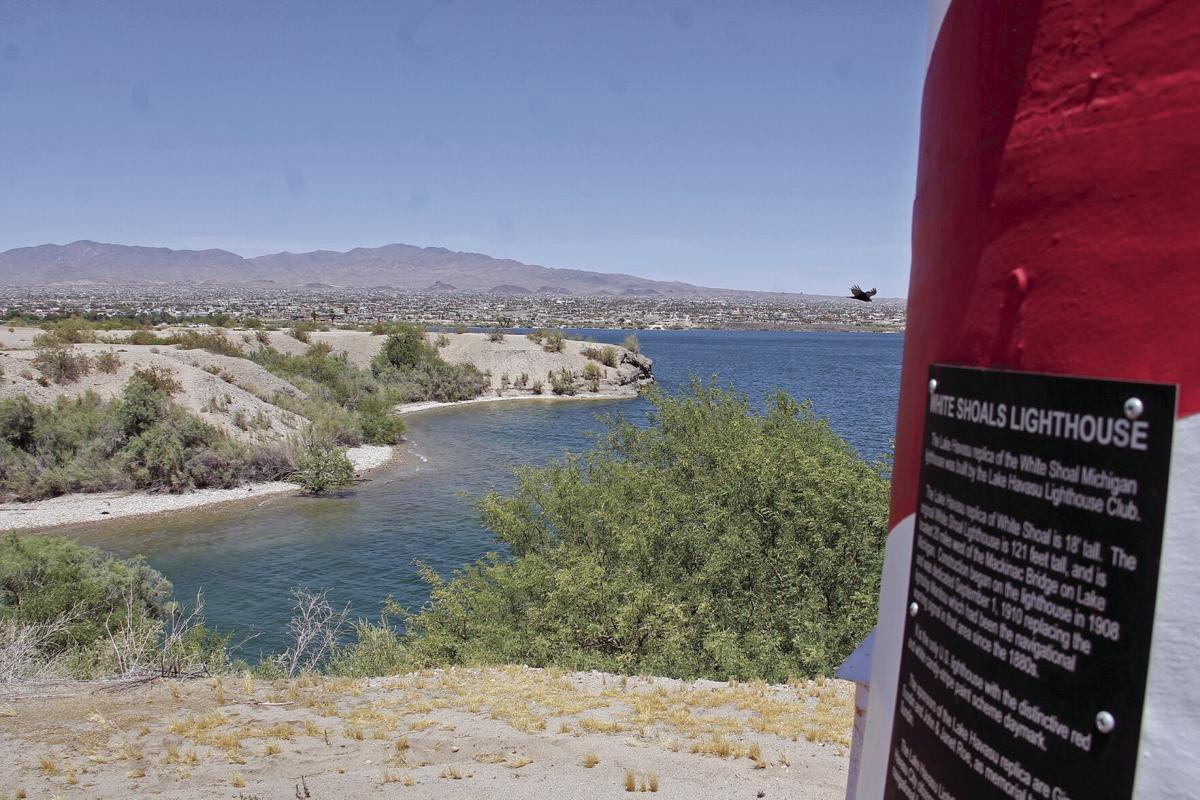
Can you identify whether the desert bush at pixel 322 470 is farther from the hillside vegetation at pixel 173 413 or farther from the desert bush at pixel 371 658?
the desert bush at pixel 371 658

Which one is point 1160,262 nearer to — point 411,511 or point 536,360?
point 411,511

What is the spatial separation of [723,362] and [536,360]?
3579cm

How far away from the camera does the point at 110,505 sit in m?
31.7

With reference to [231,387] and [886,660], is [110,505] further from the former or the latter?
[886,660]

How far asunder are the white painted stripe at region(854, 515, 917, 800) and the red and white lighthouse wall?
0.16m

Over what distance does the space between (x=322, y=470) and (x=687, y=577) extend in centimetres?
2267

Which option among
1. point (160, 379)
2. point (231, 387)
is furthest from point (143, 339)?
point (160, 379)

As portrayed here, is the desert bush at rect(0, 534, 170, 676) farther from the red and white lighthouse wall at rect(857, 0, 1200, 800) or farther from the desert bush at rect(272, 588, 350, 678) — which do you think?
the red and white lighthouse wall at rect(857, 0, 1200, 800)

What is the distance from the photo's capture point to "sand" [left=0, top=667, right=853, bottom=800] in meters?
7.44

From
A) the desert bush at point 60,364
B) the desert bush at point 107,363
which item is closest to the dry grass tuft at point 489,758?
the desert bush at point 60,364

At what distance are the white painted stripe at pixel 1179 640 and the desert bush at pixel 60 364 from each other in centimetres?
4797

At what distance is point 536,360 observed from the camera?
7419 centimetres

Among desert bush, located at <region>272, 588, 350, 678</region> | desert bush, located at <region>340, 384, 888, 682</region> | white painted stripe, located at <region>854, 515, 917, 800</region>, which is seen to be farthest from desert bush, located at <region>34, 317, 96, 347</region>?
white painted stripe, located at <region>854, 515, 917, 800</region>

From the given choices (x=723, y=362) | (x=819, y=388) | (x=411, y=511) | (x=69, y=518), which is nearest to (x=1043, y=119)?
(x=411, y=511)
